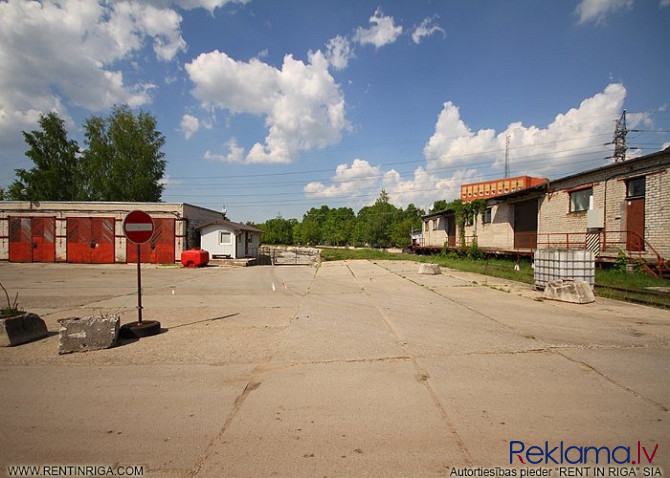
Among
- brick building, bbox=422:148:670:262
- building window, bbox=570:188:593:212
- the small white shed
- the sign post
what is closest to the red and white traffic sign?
the sign post

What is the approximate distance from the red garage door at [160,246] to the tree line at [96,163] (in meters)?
17.8

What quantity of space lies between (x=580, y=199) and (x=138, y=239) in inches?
880

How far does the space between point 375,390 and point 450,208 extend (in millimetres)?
33348

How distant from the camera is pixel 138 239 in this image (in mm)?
6086

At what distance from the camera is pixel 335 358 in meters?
4.72

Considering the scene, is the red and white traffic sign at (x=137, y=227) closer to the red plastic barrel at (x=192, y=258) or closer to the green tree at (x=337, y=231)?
the red plastic barrel at (x=192, y=258)

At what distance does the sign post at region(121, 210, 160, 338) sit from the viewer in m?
5.73

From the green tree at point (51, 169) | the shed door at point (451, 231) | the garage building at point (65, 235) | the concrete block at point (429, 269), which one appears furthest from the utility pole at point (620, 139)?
the green tree at point (51, 169)

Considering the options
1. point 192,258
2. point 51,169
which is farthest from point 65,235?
point 51,169

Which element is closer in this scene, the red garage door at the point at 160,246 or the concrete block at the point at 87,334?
the concrete block at the point at 87,334

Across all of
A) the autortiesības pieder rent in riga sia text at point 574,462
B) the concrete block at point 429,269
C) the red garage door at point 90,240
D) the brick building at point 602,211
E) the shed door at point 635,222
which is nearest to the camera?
the autortiesības pieder rent in riga sia text at point 574,462

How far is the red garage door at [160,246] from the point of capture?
25281mm

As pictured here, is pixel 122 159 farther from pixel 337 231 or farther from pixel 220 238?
pixel 337 231

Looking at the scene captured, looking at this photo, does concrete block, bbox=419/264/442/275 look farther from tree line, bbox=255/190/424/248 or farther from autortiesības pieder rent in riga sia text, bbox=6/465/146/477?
tree line, bbox=255/190/424/248
